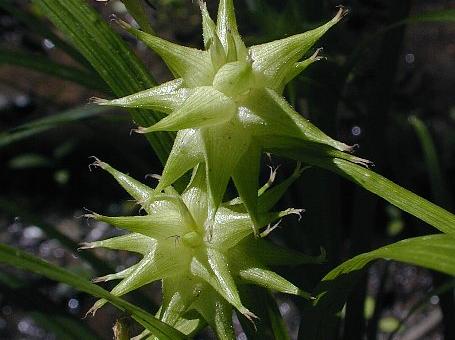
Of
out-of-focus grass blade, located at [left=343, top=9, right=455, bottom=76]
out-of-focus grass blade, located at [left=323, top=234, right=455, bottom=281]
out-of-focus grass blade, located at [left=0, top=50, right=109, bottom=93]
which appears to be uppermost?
out-of-focus grass blade, located at [left=323, top=234, right=455, bottom=281]

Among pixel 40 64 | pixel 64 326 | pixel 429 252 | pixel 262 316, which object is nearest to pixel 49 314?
pixel 64 326

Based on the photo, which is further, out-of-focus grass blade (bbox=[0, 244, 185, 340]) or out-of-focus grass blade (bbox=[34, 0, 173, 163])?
out-of-focus grass blade (bbox=[34, 0, 173, 163])

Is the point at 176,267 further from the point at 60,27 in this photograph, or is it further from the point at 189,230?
the point at 60,27

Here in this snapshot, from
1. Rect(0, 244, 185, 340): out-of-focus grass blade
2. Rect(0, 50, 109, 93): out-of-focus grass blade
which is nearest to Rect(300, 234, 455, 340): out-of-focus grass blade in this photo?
Rect(0, 244, 185, 340): out-of-focus grass blade

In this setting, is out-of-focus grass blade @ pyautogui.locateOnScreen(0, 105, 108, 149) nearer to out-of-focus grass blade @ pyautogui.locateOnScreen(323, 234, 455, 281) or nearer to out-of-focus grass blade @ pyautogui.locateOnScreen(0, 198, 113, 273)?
out-of-focus grass blade @ pyautogui.locateOnScreen(0, 198, 113, 273)

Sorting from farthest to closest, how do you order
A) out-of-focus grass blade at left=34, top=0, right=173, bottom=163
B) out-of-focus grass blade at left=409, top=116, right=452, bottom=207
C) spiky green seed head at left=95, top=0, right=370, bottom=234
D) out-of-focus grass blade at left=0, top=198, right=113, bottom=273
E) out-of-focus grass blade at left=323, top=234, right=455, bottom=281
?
out-of-focus grass blade at left=409, top=116, right=452, bottom=207
out-of-focus grass blade at left=0, top=198, right=113, bottom=273
out-of-focus grass blade at left=34, top=0, right=173, bottom=163
spiky green seed head at left=95, top=0, right=370, bottom=234
out-of-focus grass blade at left=323, top=234, right=455, bottom=281

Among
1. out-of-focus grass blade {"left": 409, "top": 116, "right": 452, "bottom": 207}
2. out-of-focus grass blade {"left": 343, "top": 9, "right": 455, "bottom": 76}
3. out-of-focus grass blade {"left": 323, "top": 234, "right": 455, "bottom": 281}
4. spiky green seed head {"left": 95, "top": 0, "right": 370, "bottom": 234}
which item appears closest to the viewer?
out-of-focus grass blade {"left": 323, "top": 234, "right": 455, "bottom": 281}

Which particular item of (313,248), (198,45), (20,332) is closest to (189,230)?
(313,248)

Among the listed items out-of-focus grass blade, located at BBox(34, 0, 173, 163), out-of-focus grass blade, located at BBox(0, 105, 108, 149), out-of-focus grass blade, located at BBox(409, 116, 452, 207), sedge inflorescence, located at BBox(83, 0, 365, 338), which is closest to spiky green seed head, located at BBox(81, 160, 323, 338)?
sedge inflorescence, located at BBox(83, 0, 365, 338)

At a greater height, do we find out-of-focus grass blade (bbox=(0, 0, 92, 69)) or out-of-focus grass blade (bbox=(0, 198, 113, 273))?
out-of-focus grass blade (bbox=(0, 0, 92, 69))
